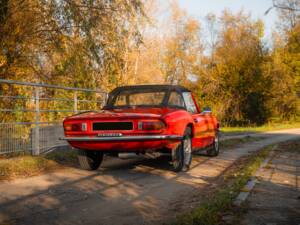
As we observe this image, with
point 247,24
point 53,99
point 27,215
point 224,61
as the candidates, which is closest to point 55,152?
point 53,99

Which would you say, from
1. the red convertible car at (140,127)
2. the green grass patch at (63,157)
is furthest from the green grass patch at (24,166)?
the red convertible car at (140,127)

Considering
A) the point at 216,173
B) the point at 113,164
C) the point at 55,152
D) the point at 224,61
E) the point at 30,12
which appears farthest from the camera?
the point at 224,61

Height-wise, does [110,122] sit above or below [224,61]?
below

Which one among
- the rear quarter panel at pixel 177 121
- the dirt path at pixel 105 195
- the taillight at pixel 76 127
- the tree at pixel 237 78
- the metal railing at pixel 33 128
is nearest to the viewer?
the dirt path at pixel 105 195

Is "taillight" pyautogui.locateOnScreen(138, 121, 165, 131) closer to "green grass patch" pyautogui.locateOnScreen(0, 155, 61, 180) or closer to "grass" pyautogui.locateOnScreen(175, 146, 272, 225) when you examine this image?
"grass" pyautogui.locateOnScreen(175, 146, 272, 225)

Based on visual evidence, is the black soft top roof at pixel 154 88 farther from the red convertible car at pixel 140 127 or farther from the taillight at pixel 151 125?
the taillight at pixel 151 125

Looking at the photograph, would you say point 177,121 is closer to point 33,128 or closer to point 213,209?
point 213,209

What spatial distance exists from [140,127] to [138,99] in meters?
1.63

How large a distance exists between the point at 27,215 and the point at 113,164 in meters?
4.69

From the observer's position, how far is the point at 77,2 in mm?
11898

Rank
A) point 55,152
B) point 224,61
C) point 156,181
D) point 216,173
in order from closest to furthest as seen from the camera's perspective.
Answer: point 156,181
point 216,173
point 55,152
point 224,61

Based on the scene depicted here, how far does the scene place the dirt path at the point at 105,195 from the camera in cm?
452

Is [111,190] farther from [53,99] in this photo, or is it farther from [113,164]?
[53,99]

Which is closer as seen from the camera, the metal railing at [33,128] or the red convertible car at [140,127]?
the red convertible car at [140,127]
